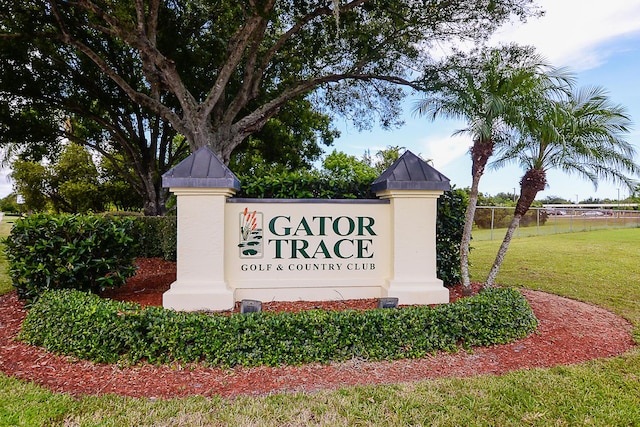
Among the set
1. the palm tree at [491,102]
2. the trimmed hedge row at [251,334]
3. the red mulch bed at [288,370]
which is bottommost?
the red mulch bed at [288,370]

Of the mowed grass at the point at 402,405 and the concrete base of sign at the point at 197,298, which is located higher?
the concrete base of sign at the point at 197,298

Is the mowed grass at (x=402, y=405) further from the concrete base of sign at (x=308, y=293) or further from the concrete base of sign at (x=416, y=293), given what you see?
the concrete base of sign at (x=308, y=293)

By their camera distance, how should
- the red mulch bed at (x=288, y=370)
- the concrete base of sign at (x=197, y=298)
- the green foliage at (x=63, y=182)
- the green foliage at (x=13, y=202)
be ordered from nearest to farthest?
the red mulch bed at (x=288, y=370)
the concrete base of sign at (x=197, y=298)
the green foliage at (x=63, y=182)
the green foliage at (x=13, y=202)

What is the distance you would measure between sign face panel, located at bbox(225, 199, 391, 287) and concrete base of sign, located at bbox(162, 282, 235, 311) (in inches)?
12.9

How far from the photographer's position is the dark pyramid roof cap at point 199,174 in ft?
16.5

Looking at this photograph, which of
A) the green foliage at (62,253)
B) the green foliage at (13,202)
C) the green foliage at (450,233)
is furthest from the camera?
the green foliage at (13,202)

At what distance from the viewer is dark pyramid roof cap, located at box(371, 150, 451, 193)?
5.46m

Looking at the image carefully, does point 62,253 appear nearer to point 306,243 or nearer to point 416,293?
point 306,243

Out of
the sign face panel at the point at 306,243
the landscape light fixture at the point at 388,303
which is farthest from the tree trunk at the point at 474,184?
the landscape light fixture at the point at 388,303

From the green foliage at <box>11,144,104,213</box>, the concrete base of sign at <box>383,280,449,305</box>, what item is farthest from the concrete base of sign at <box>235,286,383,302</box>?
the green foliage at <box>11,144,104,213</box>

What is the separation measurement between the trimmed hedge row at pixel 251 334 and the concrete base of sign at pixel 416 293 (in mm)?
971

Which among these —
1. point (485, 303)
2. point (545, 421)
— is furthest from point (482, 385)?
point (485, 303)

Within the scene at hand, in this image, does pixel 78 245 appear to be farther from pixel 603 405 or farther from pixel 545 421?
pixel 603 405

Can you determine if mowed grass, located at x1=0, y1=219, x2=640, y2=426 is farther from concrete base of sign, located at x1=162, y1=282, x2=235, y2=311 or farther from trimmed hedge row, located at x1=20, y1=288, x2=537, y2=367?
concrete base of sign, located at x1=162, y1=282, x2=235, y2=311
